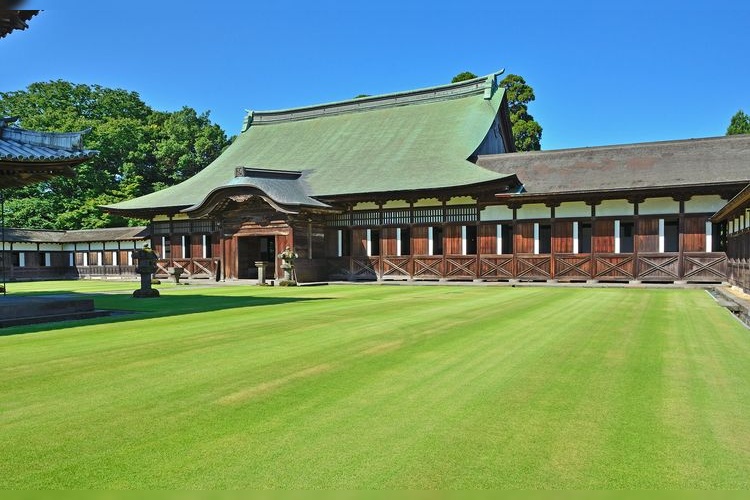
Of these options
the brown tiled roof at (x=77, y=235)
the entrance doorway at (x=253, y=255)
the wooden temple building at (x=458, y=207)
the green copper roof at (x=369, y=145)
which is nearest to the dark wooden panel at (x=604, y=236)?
the wooden temple building at (x=458, y=207)

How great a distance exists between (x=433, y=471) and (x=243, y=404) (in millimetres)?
2112

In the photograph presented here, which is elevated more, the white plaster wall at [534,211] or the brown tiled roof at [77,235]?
the white plaster wall at [534,211]

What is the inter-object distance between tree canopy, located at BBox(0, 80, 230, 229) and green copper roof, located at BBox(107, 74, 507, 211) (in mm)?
10720

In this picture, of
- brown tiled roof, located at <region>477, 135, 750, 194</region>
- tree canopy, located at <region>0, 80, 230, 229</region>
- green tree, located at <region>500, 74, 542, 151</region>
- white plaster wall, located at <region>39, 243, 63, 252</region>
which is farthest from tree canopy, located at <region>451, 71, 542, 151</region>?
white plaster wall, located at <region>39, 243, 63, 252</region>

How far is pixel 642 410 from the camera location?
4883 mm

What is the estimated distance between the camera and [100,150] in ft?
158

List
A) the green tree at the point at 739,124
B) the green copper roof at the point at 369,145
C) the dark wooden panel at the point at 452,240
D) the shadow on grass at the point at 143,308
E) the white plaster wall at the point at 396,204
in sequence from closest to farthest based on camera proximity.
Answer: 1. the shadow on grass at the point at 143,308
2. the dark wooden panel at the point at 452,240
3. the white plaster wall at the point at 396,204
4. the green copper roof at the point at 369,145
5. the green tree at the point at 739,124

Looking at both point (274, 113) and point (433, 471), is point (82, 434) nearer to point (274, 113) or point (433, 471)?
point (433, 471)

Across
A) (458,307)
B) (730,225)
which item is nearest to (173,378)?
(458,307)

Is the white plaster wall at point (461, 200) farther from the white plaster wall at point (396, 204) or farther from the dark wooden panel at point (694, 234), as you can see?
the dark wooden panel at point (694, 234)

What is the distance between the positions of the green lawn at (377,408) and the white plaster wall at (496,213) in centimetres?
1643

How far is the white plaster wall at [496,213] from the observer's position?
85.1 feet

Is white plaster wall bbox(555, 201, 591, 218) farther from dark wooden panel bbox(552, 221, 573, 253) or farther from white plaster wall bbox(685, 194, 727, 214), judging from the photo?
white plaster wall bbox(685, 194, 727, 214)

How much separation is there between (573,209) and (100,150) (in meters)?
39.5
